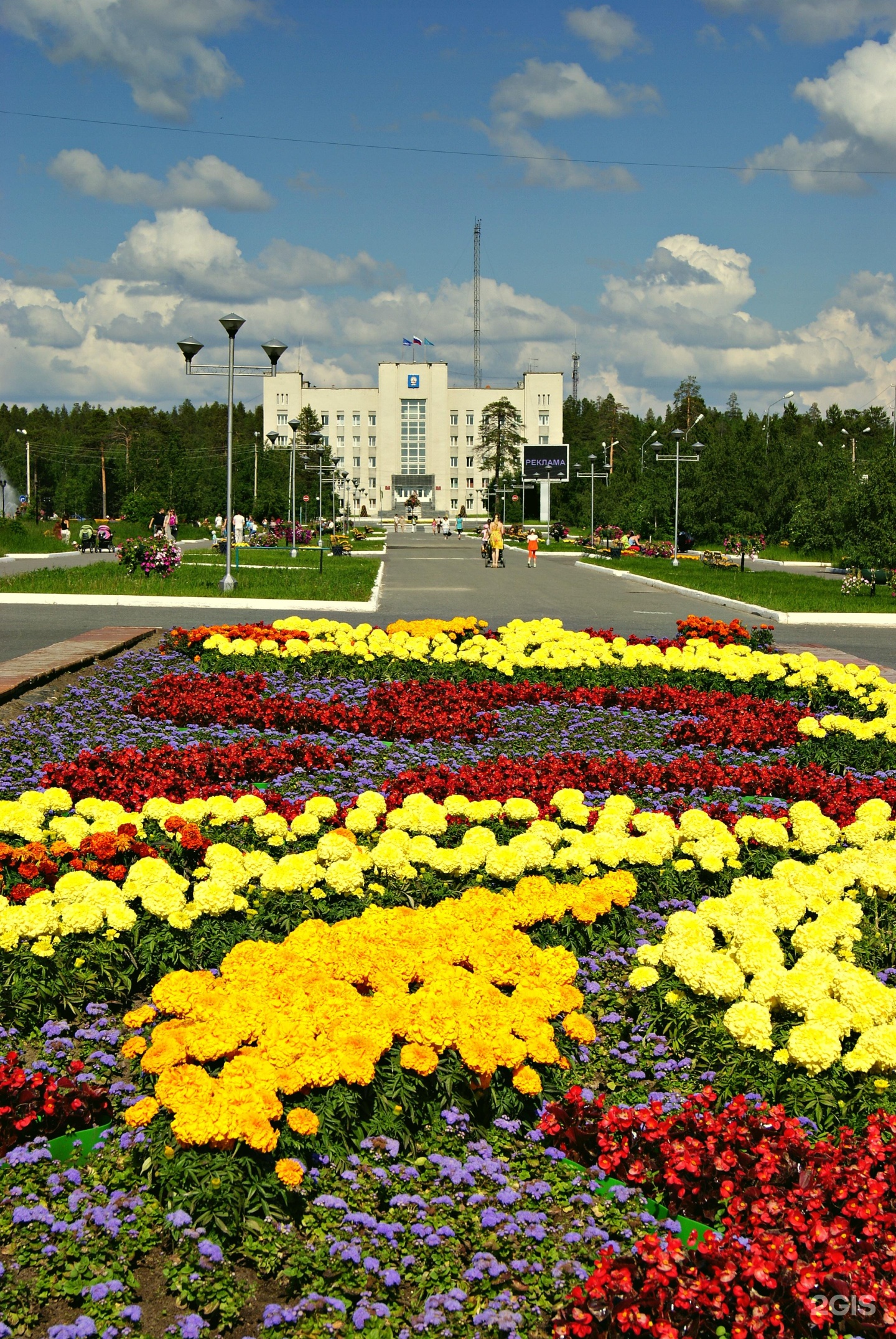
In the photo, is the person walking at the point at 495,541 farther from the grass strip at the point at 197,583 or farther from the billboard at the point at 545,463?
the billboard at the point at 545,463

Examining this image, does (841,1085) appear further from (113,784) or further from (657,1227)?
(113,784)

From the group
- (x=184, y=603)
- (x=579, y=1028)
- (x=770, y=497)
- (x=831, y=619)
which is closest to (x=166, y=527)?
(x=184, y=603)

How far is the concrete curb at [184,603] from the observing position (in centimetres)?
1934

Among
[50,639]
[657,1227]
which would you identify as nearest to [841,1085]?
[657,1227]

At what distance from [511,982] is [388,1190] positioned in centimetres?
102

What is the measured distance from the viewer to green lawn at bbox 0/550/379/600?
20766 millimetres

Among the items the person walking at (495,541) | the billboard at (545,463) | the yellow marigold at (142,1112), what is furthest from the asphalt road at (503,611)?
the billboard at (545,463)

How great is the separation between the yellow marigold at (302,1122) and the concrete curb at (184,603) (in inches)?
639

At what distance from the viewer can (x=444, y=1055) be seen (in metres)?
3.59

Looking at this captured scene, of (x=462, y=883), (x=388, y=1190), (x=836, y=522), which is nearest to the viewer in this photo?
(x=388, y=1190)

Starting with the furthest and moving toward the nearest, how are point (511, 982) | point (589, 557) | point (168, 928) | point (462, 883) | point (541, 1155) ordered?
point (589, 557) → point (462, 883) → point (168, 928) → point (511, 982) → point (541, 1155)

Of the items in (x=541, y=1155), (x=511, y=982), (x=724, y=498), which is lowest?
(x=541, y=1155)

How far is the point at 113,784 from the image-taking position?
6.54m

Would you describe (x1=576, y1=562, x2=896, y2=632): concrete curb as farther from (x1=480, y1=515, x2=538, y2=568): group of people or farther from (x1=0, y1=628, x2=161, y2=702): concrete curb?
(x1=480, y1=515, x2=538, y2=568): group of people
